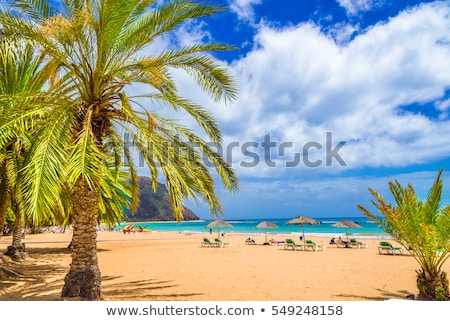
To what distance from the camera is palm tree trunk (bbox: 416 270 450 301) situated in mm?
7016

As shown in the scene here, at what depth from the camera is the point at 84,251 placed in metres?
6.73

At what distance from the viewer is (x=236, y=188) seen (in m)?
7.81

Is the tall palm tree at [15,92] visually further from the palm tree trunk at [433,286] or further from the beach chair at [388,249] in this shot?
the beach chair at [388,249]

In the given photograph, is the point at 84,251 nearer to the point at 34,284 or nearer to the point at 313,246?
the point at 34,284

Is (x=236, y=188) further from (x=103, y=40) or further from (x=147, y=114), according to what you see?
(x=103, y=40)

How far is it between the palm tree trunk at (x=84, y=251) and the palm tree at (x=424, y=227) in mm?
6540

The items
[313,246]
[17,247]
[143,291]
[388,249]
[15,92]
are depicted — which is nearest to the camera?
[143,291]

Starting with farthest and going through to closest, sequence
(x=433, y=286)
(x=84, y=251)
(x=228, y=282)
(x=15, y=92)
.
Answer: (x=228, y=282) → (x=15, y=92) → (x=433, y=286) → (x=84, y=251)

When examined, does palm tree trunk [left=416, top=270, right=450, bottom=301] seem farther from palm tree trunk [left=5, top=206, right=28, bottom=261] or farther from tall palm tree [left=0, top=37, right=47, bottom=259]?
palm tree trunk [left=5, top=206, right=28, bottom=261]

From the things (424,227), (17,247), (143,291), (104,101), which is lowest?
(143,291)

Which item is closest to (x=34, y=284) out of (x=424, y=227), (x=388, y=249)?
(x=424, y=227)

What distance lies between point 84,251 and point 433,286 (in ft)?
24.2

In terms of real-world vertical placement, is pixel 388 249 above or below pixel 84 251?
below
